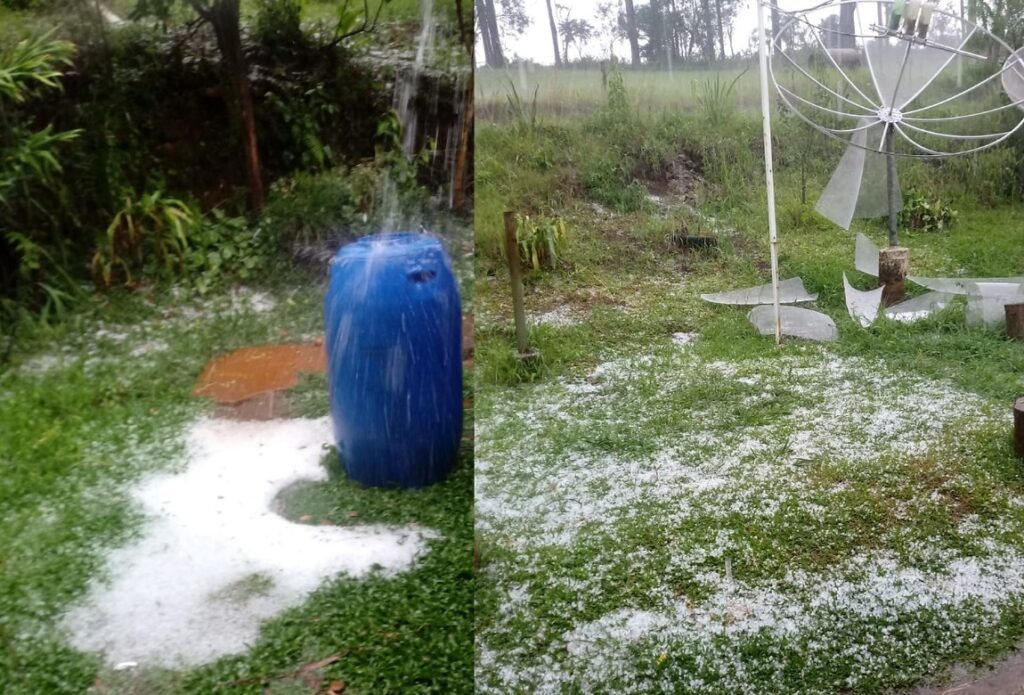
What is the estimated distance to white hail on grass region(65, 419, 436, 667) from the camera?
1.31 metres

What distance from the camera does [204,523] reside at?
1.35m

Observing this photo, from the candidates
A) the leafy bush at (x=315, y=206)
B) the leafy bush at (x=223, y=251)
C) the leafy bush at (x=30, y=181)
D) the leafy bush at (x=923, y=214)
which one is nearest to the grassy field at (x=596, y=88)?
the leafy bush at (x=923, y=214)

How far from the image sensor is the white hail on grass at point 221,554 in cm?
131

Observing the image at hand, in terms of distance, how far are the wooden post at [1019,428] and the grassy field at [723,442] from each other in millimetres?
25

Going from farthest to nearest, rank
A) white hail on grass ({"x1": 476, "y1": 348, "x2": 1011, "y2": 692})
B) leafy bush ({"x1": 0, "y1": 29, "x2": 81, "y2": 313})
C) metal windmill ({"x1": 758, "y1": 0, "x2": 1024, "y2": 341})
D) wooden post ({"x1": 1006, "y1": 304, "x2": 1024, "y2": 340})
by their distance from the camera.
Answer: wooden post ({"x1": 1006, "y1": 304, "x2": 1024, "y2": 340}), metal windmill ({"x1": 758, "y1": 0, "x2": 1024, "y2": 341}), white hail on grass ({"x1": 476, "y1": 348, "x2": 1011, "y2": 692}), leafy bush ({"x1": 0, "y1": 29, "x2": 81, "y2": 313})

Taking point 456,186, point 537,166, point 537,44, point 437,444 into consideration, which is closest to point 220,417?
point 437,444

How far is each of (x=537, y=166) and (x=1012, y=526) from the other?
5.11ft

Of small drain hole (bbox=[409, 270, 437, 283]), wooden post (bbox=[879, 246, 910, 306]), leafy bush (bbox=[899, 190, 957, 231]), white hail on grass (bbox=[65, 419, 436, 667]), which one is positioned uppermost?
small drain hole (bbox=[409, 270, 437, 283])

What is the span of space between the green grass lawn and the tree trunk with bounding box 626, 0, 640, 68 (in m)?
1.23

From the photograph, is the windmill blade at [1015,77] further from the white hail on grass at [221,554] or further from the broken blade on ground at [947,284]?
the white hail on grass at [221,554]

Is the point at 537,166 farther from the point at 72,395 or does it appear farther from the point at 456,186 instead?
the point at 72,395

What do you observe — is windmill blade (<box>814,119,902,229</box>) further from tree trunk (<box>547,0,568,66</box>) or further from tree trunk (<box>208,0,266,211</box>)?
tree trunk (<box>208,0,266,211</box>)

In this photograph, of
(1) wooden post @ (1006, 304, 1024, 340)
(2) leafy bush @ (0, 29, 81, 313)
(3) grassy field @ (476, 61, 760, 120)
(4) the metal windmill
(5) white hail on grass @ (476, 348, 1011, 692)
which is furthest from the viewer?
(1) wooden post @ (1006, 304, 1024, 340)

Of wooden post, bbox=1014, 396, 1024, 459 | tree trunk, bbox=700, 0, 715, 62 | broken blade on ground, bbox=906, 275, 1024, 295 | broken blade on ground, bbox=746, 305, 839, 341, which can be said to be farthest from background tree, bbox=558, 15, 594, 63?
wooden post, bbox=1014, 396, 1024, 459
